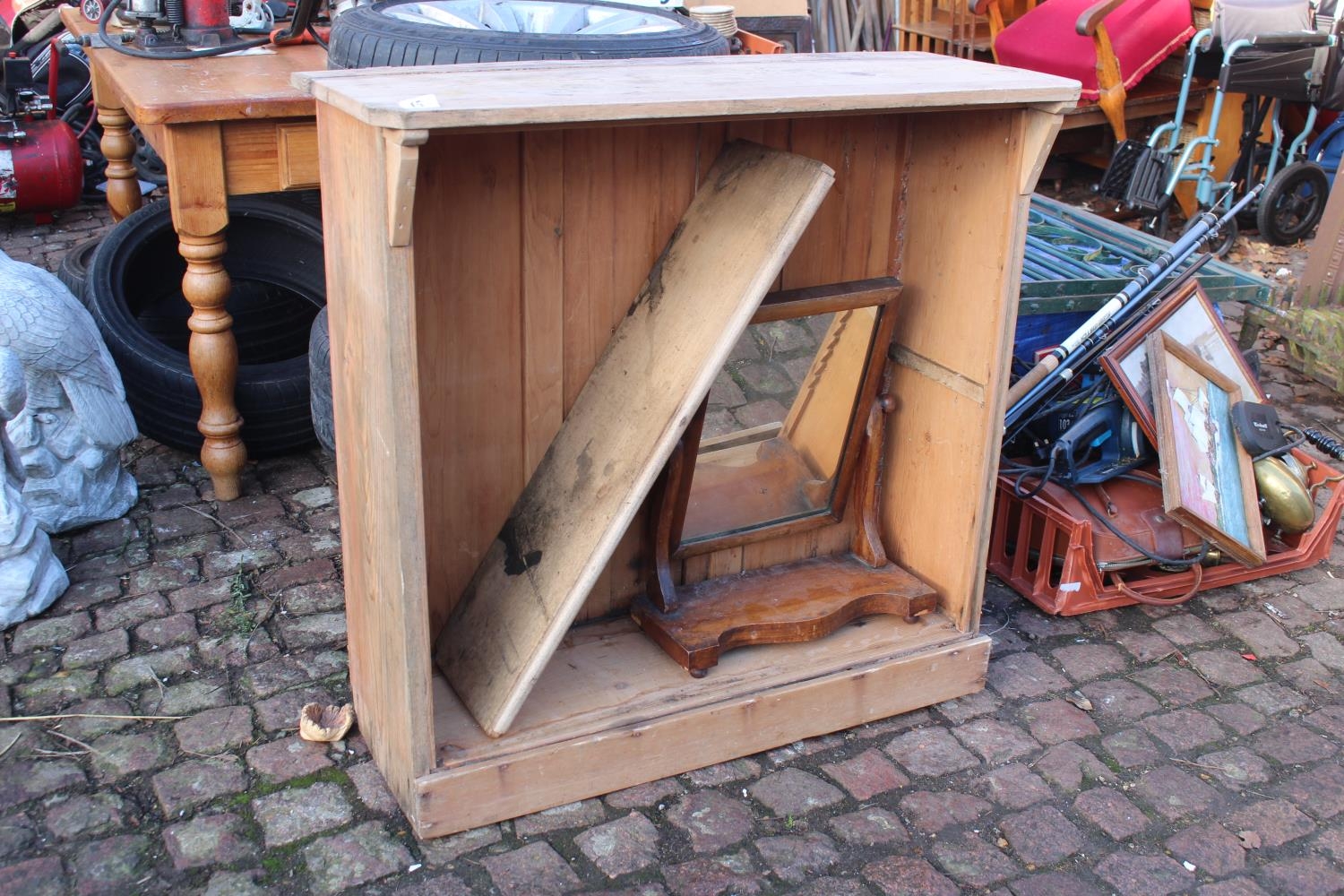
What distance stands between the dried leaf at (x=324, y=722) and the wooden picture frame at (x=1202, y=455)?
7.56ft

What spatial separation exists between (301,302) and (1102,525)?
3.01 meters

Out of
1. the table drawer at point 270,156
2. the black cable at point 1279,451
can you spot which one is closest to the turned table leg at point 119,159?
the table drawer at point 270,156

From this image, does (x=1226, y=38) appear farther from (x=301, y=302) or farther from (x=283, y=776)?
(x=283, y=776)

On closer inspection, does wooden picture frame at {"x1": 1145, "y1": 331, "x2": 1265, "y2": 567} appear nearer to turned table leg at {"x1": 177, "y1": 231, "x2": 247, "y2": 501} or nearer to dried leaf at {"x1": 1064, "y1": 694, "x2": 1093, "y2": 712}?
dried leaf at {"x1": 1064, "y1": 694, "x2": 1093, "y2": 712}

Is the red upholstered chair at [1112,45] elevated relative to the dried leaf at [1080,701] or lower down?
elevated

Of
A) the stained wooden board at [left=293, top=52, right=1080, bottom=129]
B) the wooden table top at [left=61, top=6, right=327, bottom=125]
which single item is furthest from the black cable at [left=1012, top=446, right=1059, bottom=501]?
the wooden table top at [left=61, top=6, right=327, bottom=125]

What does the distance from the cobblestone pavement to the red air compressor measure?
352cm

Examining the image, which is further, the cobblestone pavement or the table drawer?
the table drawer

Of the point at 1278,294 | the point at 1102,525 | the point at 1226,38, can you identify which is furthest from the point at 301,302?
the point at 1226,38

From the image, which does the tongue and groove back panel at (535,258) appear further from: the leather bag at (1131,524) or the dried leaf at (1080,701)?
the dried leaf at (1080,701)

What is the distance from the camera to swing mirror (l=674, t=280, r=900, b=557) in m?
3.10

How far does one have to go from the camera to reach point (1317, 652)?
356 centimetres

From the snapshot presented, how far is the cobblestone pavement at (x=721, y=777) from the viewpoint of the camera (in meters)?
2.63

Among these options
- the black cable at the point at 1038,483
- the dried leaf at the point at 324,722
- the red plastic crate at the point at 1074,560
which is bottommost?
the dried leaf at the point at 324,722
